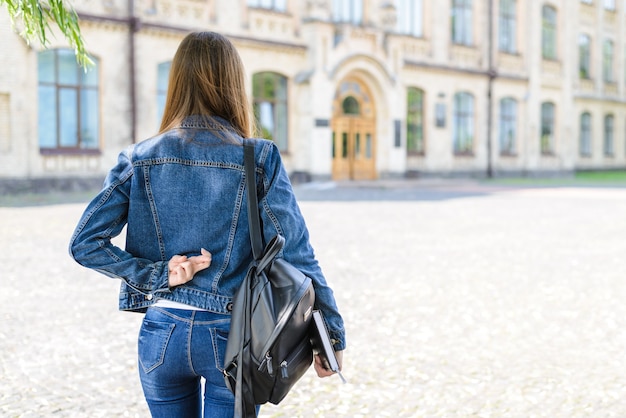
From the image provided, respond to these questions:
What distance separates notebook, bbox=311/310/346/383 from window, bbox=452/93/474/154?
100 feet

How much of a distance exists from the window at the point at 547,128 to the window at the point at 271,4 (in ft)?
53.5

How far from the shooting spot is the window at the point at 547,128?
36.8 meters

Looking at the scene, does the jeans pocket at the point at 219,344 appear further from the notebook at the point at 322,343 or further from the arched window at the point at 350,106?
the arched window at the point at 350,106

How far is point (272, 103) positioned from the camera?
2600 centimetres

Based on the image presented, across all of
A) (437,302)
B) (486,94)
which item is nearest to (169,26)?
(486,94)

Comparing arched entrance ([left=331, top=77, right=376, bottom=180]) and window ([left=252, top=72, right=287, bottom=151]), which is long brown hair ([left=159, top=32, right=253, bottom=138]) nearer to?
window ([left=252, top=72, right=287, bottom=151])

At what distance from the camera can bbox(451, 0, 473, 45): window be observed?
32.5 meters

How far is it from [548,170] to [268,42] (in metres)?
17.4

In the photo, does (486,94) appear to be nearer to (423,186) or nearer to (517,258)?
(423,186)

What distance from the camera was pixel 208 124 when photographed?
7.41 feet

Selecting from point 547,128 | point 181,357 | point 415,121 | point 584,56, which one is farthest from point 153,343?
point 584,56

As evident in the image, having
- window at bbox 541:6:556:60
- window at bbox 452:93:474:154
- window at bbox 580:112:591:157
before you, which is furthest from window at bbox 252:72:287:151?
window at bbox 580:112:591:157

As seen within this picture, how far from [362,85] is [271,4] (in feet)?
16.5

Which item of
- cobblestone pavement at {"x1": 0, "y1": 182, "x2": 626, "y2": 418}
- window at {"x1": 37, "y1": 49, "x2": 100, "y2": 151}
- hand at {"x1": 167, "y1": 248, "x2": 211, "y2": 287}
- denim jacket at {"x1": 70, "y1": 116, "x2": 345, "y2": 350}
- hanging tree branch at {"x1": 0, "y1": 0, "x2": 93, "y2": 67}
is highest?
window at {"x1": 37, "y1": 49, "x2": 100, "y2": 151}
